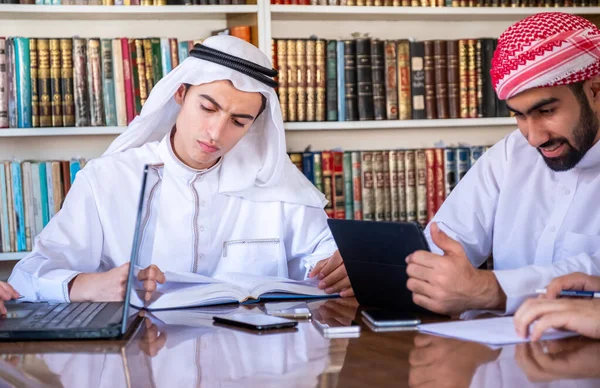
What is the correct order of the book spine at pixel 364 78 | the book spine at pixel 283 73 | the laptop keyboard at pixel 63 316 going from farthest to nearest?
the book spine at pixel 364 78 < the book spine at pixel 283 73 < the laptop keyboard at pixel 63 316

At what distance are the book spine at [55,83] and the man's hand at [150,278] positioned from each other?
1.54 meters

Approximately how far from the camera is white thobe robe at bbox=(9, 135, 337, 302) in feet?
7.77

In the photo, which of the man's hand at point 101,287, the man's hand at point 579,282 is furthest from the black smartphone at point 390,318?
the man's hand at point 101,287

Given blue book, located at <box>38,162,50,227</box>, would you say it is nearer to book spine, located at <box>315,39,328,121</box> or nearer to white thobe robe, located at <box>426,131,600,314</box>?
book spine, located at <box>315,39,328,121</box>

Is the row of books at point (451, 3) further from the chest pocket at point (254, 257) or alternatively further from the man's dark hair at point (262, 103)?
the chest pocket at point (254, 257)

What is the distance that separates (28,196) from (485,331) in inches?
92.0

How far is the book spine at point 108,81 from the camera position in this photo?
3314 millimetres

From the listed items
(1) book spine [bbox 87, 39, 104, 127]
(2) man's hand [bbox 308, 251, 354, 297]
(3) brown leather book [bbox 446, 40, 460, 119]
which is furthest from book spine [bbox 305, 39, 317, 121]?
(2) man's hand [bbox 308, 251, 354, 297]

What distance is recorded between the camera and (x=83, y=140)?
358 cm

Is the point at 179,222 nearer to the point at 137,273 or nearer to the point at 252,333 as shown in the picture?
the point at 137,273

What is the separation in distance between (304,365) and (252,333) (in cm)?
31

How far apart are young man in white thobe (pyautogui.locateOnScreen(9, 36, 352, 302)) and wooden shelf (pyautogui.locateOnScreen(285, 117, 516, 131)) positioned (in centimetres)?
84

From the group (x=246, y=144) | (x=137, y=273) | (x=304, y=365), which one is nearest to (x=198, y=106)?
(x=246, y=144)

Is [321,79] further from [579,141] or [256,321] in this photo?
[256,321]
